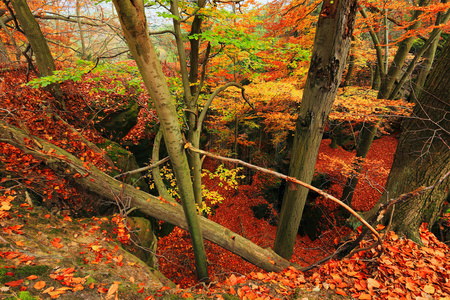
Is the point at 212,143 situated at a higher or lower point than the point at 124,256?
lower

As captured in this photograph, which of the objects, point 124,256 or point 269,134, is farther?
point 269,134

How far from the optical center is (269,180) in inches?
446

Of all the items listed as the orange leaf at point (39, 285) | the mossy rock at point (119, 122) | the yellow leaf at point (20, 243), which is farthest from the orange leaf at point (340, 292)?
the mossy rock at point (119, 122)

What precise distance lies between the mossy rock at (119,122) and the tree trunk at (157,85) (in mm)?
5501

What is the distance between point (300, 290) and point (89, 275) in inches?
93.2

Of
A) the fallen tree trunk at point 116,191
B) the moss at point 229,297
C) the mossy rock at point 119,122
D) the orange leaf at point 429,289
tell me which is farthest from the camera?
the mossy rock at point 119,122

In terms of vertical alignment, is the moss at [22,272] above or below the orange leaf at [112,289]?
above

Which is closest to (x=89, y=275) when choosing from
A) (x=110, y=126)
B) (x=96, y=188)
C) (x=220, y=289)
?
(x=220, y=289)

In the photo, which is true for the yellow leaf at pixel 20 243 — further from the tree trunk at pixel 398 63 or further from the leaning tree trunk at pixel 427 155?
the tree trunk at pixel 398 63

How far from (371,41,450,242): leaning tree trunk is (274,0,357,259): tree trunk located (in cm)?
149

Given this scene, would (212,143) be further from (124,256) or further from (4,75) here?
(124,256)

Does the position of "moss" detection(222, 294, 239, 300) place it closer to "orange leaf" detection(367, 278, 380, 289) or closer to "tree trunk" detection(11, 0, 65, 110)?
"orange leaf" detection(367, 278, 380, 289)

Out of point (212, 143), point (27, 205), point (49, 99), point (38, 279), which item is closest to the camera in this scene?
point (38, 279)

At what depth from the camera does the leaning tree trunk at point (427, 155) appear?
8.77 ft
